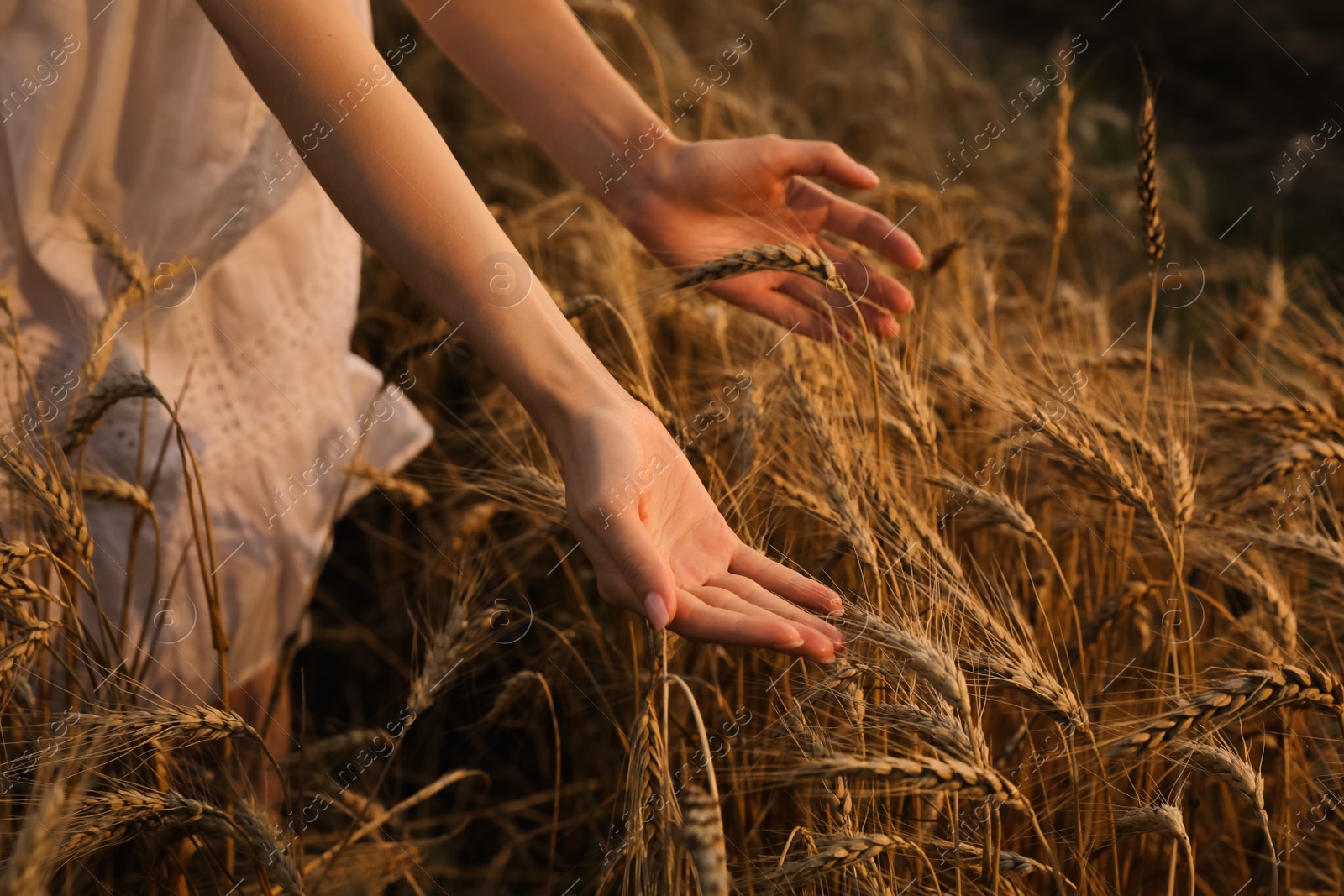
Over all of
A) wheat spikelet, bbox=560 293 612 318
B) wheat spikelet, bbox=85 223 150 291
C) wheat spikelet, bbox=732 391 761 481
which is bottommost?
wheat spikelet, bbox=732 391 761 481

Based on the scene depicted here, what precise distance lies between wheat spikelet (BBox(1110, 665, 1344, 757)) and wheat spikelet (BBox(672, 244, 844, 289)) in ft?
2.02

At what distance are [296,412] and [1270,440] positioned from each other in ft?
5.04

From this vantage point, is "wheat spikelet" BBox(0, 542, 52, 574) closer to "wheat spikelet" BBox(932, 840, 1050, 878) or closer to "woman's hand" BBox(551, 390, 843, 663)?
"woman's hand" BBox(551, 390, 843, 663)

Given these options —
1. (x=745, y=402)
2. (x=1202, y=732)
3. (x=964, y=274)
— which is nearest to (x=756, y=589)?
(x=745, y=402)

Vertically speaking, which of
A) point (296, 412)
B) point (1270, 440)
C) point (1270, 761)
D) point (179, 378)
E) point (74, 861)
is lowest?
point (1270, 761)

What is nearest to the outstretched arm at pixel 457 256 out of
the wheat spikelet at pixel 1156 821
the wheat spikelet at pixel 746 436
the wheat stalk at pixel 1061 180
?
the wheat spikelet at pixel 746 436

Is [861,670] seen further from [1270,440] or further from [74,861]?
[74,861]

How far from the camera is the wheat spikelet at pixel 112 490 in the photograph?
3.84ft

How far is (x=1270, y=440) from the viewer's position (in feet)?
4.34

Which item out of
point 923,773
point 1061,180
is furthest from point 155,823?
point 1061,180

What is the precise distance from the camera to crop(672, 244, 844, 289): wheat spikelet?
1.15 m

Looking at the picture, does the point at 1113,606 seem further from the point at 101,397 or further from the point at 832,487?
the point at 101,397

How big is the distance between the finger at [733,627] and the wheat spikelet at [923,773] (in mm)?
113

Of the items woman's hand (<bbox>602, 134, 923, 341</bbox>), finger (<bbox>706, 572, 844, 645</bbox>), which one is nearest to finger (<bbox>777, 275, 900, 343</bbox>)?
woman's hand (<bbox>602, 134, 923, 341</bbox>)
